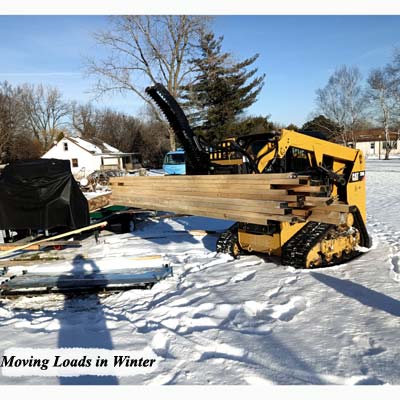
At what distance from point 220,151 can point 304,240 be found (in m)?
2.38

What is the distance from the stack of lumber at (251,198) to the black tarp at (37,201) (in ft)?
10.0

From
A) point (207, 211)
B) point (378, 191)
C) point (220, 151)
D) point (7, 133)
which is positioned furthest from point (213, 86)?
point (7, 133)

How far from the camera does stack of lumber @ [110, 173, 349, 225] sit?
436cm

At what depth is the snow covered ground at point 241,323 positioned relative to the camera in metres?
3.02

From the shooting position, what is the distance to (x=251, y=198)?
4703mm

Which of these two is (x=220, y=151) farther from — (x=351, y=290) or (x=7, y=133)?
(x=7, y=133)

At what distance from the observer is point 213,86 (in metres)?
32.0

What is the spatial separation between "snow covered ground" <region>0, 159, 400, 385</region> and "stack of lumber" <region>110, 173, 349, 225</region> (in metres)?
1.10

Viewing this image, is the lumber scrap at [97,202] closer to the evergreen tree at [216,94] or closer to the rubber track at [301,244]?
the rubber track at [301,244]

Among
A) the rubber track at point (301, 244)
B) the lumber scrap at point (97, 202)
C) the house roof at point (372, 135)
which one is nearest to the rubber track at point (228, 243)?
the rubber track at point (301, 244)

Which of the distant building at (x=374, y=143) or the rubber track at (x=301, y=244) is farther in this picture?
the distant building at (x=374, y=143)

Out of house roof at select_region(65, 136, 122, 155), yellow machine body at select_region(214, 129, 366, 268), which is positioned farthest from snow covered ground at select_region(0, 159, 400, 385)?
house roof at select_region(65, 136, 122, 155)

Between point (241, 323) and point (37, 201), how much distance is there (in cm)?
594

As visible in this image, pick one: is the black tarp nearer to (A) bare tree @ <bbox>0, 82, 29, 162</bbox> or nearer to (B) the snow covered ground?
(B) the snow covered ground
